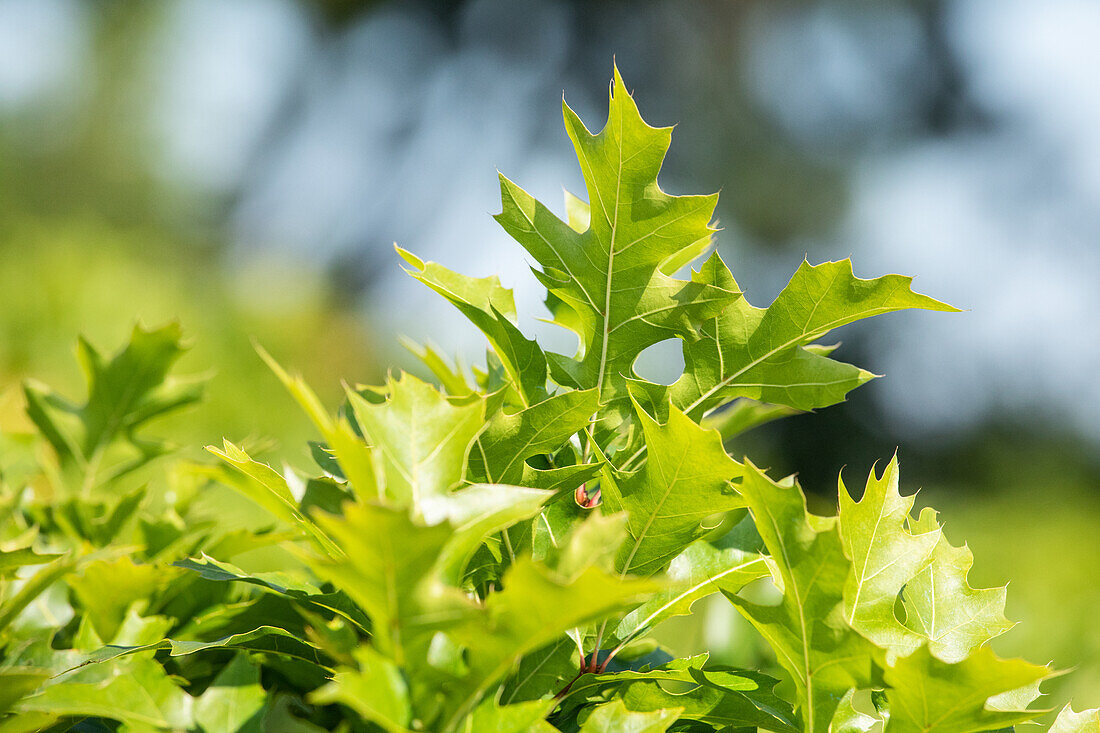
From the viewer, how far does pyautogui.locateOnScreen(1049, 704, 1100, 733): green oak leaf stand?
32 centimetres

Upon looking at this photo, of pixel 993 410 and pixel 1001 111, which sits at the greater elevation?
pixel 1001 111

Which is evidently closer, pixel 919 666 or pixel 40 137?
pixel 919 666

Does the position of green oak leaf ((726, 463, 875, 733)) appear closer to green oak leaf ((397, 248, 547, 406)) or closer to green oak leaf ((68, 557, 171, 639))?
green oak leaf ((397, 248, 547, 406))

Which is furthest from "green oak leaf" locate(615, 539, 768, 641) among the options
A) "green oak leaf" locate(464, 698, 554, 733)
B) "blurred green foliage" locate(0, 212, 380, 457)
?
"blurred green foliage" locate(0, 212, 380, 457)

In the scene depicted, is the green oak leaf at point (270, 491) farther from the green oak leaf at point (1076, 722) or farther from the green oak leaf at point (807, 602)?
the green oak leaf at point (1076, 722)

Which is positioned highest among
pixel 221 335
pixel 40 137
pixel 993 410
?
pixel 40 137

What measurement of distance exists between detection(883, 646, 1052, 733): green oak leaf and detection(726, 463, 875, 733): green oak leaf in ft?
0.04

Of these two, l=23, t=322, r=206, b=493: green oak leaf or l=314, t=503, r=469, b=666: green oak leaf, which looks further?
l=23, t=322, r=206, b=493: green oak leaf

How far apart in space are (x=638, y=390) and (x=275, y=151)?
7.10m

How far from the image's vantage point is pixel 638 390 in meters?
0.34

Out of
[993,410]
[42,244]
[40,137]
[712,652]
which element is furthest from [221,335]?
[993,410]

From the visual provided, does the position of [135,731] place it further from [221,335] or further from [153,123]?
[153,123]

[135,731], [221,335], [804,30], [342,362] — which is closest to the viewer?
[135,731]

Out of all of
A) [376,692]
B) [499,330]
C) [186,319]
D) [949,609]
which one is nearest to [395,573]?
[376,692]
